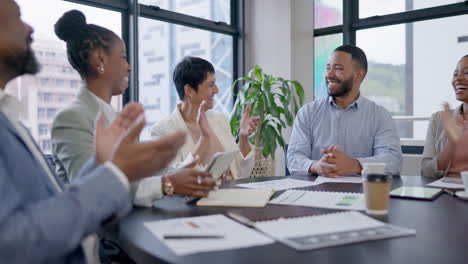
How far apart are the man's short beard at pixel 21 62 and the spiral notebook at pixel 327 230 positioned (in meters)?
0.74

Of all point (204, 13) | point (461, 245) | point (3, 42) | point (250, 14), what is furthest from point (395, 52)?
point (3, 42)

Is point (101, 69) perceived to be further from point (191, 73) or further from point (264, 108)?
point (264, 108)

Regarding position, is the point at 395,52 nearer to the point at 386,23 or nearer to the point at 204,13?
the point at 386,23

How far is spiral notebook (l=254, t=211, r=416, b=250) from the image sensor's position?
85 cm

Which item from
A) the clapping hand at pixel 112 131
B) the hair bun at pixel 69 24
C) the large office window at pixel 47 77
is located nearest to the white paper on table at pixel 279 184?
the clapping hand at pixel 112 131

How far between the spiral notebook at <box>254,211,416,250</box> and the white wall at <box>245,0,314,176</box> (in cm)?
376

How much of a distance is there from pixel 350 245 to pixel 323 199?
0.50 meters

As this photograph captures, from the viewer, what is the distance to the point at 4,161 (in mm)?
830

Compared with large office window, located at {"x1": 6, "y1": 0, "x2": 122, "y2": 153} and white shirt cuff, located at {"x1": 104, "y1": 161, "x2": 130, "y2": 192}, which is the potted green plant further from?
white shirt cuff, located at {"x1": 104, "y1": 161, "x2": 130, "y2": 192}

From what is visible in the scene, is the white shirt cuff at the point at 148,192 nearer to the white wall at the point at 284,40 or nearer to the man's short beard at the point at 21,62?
the man's short beard at the point at 21,62

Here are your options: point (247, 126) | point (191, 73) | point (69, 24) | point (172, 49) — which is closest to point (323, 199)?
point (247, 126)

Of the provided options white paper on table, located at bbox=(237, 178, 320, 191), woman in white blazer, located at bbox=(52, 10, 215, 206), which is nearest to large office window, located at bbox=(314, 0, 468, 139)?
white paper on table, located at bbox=(237, 178, 320, 191)

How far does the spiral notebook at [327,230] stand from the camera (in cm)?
85

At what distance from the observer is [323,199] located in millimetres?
1336
